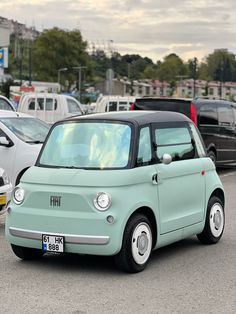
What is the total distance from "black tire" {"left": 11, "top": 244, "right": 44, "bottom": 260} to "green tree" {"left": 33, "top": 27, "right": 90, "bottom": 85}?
94.8 m

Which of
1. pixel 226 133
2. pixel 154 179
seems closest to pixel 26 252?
pixel 154 179

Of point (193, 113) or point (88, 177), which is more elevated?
point (193, 113)

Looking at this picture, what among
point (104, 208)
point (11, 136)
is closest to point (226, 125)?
point (11, 136)

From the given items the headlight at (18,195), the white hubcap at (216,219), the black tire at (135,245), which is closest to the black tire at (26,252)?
the headlight at (18,195)

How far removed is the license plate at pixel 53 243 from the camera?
5793 millimetres

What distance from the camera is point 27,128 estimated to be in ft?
36.8

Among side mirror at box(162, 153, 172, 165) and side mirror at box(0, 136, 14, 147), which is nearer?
side mirror at box(162, 153, 172, 165)

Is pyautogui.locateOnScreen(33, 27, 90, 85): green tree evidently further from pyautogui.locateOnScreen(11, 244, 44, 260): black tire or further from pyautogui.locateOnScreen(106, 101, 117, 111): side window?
pyautogui.locateOnScreen(11, 244, 44, 260): black tire

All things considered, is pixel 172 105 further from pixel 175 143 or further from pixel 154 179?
pixel 154 179

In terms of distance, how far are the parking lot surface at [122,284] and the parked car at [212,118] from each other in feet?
23.5

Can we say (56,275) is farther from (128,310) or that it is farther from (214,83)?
(214,83)

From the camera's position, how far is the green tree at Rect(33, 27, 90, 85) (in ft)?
329

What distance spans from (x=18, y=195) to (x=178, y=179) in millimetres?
1784

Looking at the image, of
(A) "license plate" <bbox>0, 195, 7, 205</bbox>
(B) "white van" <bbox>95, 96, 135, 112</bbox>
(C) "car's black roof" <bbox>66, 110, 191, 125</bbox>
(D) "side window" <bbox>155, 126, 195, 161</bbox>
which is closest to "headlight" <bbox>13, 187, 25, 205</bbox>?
(C) "car's black roof" <bbox>66, 110, 191, 125</bbox>
